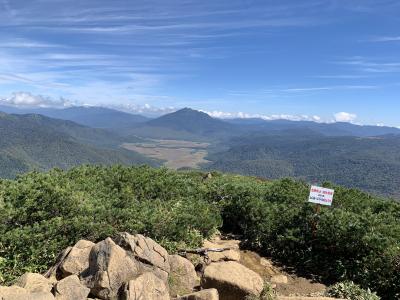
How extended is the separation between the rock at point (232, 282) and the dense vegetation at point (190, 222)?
434 centimetres

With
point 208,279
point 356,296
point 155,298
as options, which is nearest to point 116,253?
point 155,298

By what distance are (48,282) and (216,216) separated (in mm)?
10876

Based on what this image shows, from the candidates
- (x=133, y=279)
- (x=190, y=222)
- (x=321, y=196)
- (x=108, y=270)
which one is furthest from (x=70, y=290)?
(x=321, y=196)

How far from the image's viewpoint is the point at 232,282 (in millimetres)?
12297

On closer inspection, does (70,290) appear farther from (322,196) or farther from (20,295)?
(322,196)

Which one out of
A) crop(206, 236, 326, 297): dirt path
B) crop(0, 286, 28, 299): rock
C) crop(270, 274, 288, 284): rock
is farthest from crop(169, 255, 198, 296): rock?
crop(0, 286, 28, 299): rock

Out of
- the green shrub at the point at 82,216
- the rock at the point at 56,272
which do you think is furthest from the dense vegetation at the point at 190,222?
the rock at the point at 56,272

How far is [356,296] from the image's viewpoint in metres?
13.3

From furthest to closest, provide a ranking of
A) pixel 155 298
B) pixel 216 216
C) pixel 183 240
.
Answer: pixel 216 216 < pixel 183 240 < pixel 155 298

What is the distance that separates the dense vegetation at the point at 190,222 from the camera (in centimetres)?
1492

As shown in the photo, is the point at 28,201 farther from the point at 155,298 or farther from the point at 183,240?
the point at 155,298

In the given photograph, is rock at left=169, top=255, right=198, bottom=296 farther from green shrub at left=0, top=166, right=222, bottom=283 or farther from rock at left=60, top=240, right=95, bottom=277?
rock at left=60, top=240, right=95, bottom=277

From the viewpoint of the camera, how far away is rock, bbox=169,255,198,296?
13086mm

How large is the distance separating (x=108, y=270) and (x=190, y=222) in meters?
7.39
